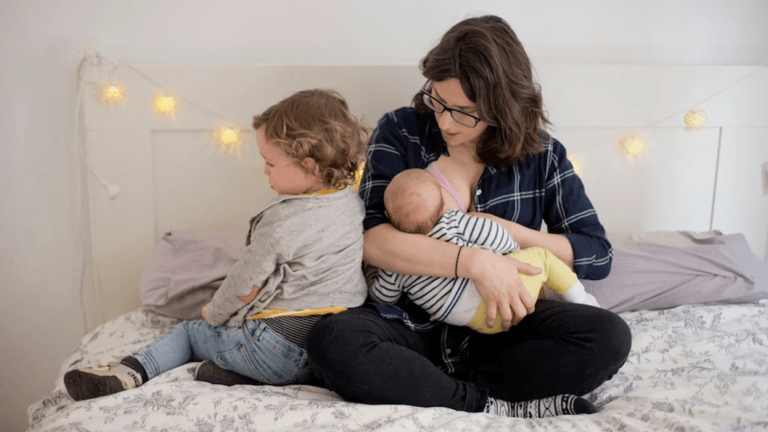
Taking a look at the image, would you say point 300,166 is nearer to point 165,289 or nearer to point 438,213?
point 438,213

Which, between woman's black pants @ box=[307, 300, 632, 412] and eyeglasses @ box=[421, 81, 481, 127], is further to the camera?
eyeglasses @ box=[421, 81, 481, 127]

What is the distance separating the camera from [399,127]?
146 centimetres

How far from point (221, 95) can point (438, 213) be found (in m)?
0.85

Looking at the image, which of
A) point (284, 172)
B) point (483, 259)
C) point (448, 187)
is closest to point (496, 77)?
point (448, 187)

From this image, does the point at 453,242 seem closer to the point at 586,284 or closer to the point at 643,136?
the point at 586,284

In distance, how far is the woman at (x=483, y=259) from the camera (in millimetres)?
1102

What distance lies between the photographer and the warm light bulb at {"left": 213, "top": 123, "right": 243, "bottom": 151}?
5.73ft

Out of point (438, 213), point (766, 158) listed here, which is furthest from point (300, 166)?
point (766, 158)

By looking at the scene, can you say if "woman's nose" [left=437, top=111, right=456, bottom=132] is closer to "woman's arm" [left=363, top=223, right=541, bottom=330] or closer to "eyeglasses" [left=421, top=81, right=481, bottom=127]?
"eyeglasses" [left=421, top=81, right=481, bottom=127]

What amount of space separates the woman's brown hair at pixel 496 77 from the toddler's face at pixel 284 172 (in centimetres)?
38

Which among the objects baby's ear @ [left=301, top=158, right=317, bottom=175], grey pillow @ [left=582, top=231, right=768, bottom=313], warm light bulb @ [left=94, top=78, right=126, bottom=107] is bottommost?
grey pillow @ [left=582, top=231, right=768, bottom=313]

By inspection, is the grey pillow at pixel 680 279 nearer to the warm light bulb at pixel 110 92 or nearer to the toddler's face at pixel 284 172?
the toddler's face at pixel 284 172

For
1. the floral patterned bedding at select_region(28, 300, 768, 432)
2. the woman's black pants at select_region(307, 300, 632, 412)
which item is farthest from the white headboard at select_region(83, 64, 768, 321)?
the woman's black pants at select_region(307, 300, 632, 412)

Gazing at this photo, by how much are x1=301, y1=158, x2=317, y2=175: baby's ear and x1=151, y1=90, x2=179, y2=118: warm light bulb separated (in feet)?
2.29
